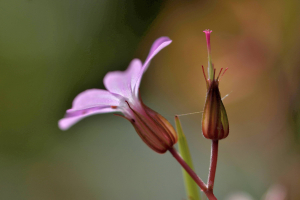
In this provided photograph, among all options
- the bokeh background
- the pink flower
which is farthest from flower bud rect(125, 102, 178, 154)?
the bokeh background

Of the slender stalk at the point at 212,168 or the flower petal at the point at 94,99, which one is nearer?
the slender stalk at the point at 212,168

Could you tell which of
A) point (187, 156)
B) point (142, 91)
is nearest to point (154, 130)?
point (187, 156)

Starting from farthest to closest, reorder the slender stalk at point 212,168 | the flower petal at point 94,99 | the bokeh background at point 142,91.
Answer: the bokeh background at point 142,91 → the flower petal at point 94,99 → the slender stalk at point 212,168

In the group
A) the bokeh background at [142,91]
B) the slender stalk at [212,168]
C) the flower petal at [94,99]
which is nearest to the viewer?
the slender stalk at [212,168]

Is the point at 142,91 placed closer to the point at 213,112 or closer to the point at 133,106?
the point at 133,106

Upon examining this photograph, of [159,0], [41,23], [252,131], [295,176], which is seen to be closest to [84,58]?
[41,23]

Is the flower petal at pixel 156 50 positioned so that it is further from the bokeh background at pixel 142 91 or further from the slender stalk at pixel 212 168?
the bokeh background at pixel 142 91

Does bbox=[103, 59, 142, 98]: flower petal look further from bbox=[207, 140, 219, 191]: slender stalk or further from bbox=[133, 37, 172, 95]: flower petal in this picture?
bbox=[207, 140, 219, 191]: slender stalk

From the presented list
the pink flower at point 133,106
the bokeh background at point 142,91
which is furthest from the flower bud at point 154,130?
the bokeh background at point 142,91
